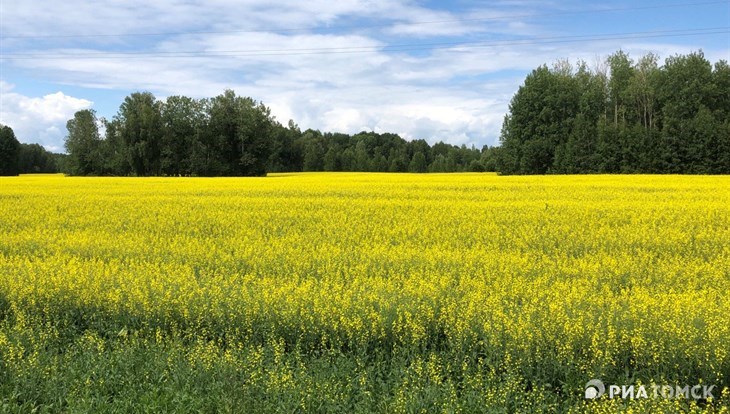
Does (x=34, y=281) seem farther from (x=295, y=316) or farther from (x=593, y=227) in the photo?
(x=593, y=227)

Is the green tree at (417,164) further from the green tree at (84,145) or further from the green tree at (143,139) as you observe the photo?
the green tree at (84,145)

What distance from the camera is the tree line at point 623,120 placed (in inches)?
1978

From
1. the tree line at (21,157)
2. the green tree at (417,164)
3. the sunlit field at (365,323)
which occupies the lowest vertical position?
the sunlit field at (365,323)

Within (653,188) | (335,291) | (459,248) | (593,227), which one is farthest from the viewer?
(653,188)

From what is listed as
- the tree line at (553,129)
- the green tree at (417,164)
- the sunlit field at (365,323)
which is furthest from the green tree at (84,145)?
the sunlit field at (365,323)

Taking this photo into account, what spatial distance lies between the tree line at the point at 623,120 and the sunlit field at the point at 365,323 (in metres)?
46.6

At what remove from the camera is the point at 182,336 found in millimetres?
6105

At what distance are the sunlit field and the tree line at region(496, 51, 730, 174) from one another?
46557mm

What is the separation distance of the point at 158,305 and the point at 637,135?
55309mm

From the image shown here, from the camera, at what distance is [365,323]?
5621 mm

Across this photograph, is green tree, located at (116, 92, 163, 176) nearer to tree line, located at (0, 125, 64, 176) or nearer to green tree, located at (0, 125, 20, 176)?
tree line, located at (0, 125, 64, 176)

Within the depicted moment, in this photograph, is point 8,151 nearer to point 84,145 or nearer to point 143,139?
point 84,145

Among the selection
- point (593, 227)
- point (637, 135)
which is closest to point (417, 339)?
point (593, 227)

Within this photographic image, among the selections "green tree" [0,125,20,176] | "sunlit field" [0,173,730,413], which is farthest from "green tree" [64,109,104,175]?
"sunlit field" [0,173,730,413]
